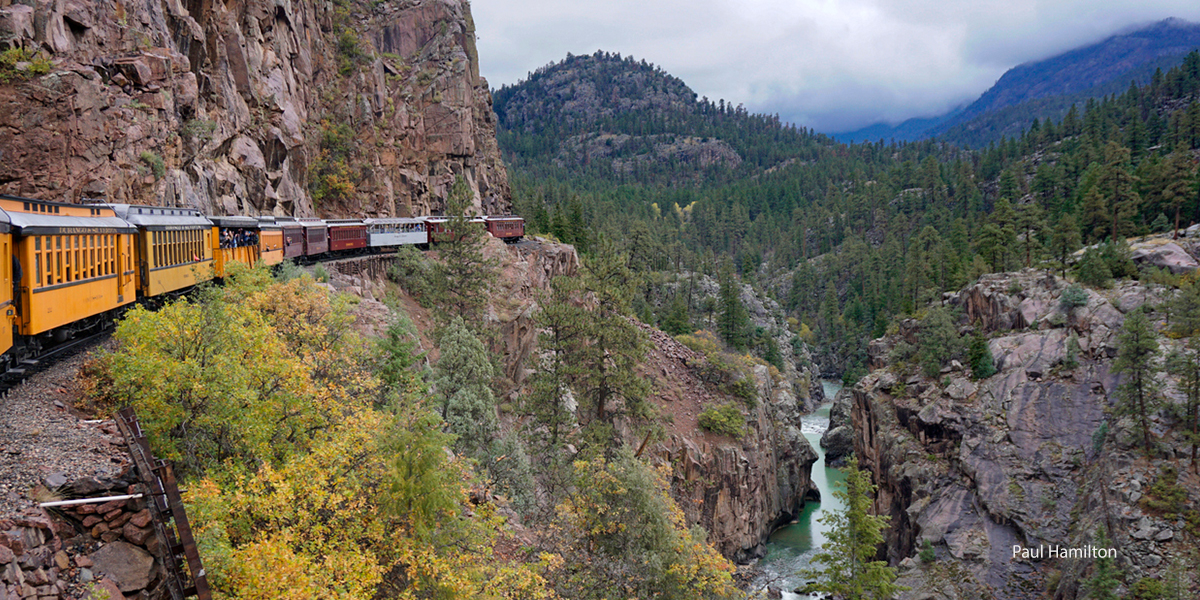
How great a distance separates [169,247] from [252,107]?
1076 inches

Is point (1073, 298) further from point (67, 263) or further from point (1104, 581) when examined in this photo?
point (67, 263)

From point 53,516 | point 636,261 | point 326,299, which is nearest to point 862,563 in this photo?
point 326,299

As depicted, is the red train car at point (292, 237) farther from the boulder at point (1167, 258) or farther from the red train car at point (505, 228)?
the boulder at point (1167, 258)

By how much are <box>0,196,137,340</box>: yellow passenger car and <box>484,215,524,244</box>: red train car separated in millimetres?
36326

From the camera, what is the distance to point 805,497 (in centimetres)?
5938

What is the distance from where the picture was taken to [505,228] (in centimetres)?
5912

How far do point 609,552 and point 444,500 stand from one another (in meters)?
8.94

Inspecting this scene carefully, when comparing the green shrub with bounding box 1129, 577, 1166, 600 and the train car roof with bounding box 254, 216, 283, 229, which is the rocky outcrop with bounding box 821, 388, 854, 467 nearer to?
the green shrub with bounding box 1129, 577, 1166, 600

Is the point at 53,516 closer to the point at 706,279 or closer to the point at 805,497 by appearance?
the point at 805,497

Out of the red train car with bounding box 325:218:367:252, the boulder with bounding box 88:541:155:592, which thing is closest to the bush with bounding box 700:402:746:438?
the red train car with bounding box 325:218:367:252

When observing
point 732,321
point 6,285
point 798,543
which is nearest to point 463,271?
point 6,285

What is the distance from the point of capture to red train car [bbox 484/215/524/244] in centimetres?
5628

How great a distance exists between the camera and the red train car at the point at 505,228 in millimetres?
56281

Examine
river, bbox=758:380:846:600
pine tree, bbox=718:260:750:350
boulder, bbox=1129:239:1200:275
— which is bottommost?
river, bbox=758:380:846:600
